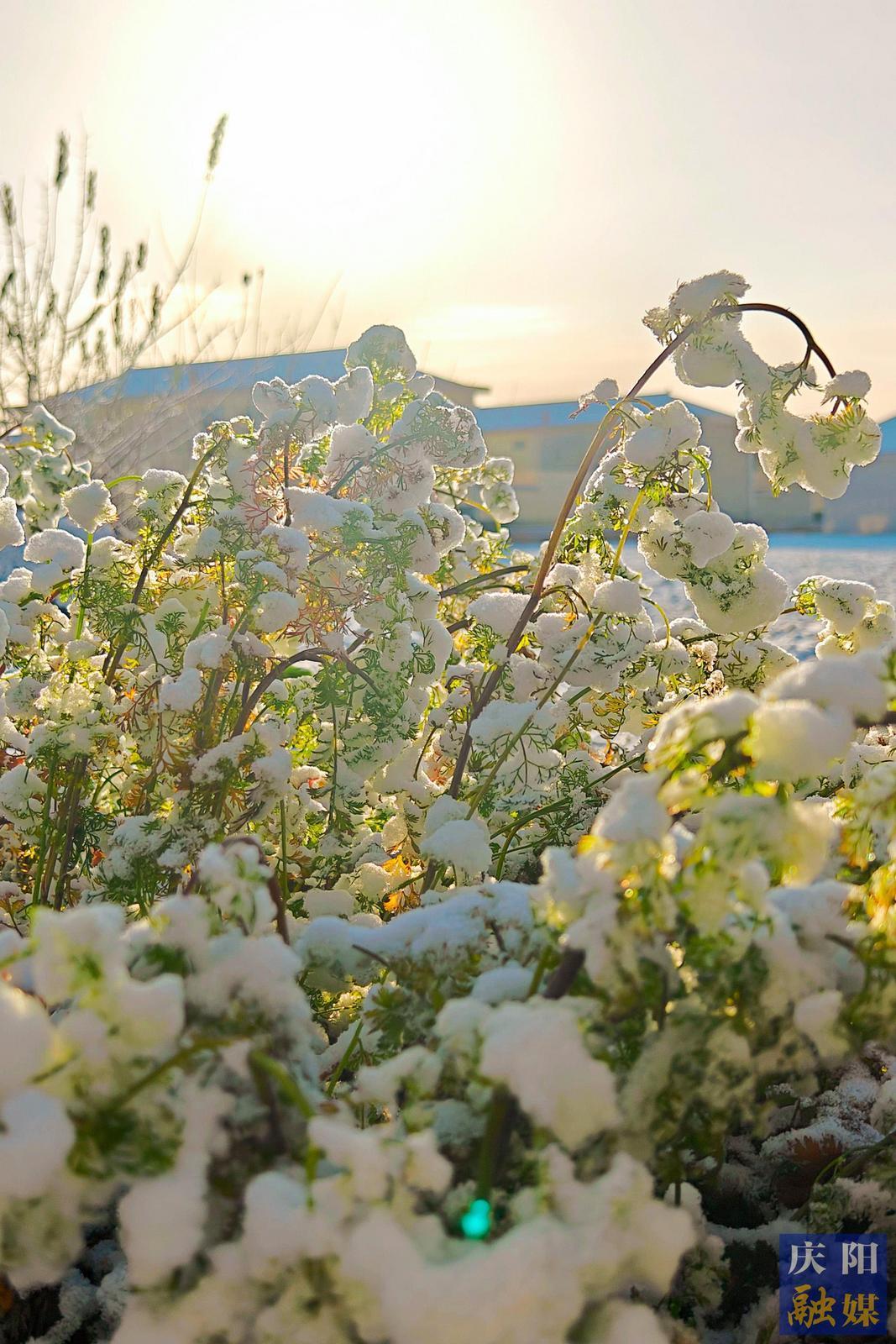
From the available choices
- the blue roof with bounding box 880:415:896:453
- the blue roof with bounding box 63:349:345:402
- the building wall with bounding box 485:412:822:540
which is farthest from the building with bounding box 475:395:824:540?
the blue roof with bounding box 63:349:345:402

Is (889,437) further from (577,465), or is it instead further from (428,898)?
(428,898)

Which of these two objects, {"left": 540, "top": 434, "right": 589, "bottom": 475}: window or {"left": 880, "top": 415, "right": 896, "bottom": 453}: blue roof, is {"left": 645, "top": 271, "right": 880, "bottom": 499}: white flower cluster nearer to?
{"left": 540, "top": 434, "right": 589, "bottom": 475}: window

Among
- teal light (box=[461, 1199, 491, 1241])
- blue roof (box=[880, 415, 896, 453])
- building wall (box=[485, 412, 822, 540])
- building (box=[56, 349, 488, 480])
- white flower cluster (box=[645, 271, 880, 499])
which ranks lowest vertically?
building wall (box=[485, 412, 822, 540])

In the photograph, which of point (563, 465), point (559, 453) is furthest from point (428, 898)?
point (559, 453)

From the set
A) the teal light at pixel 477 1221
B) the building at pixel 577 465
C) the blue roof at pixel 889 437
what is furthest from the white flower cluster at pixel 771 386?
the blue roof at pixel 889 437

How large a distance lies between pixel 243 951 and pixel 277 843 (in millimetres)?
1073

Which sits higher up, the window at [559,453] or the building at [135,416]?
the building at [135,416]

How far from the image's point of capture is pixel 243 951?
0.88m

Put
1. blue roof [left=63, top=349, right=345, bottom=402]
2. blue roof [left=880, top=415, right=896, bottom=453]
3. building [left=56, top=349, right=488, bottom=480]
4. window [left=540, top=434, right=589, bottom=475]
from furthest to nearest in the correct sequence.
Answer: blue roof [left=880, top=415, right=896, bottom=453]
window [left=540, top=434, right=589, bottom=475]
blue roof [left=63, top=349, right=345, bottom=402]
building [left=56, top=349, right=488, bottom=480]

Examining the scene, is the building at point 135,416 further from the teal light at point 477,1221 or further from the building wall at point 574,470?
the building wall at point 574,470

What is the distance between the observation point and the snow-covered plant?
0.77 metres

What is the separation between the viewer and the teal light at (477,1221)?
2.68 feet

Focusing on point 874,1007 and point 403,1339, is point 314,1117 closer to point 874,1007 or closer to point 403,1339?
point 403,1339

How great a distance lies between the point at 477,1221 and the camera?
32.2 inches
